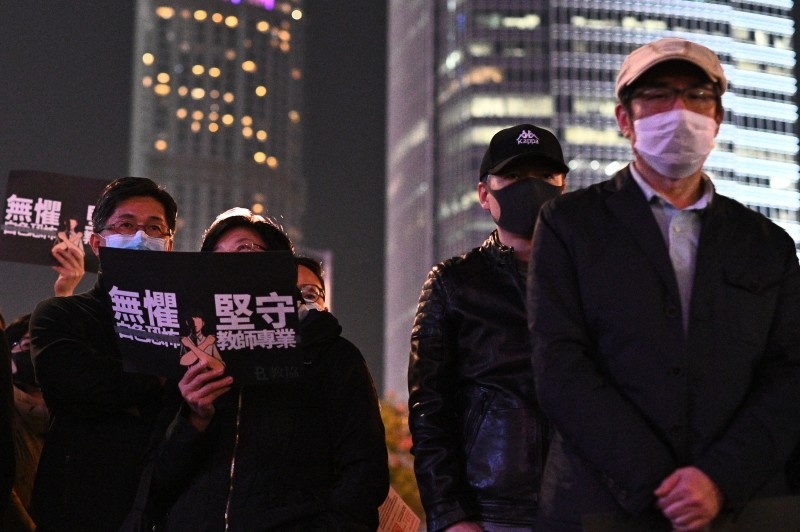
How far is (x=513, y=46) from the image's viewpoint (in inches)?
4215

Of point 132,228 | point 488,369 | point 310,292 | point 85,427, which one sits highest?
point 132,228

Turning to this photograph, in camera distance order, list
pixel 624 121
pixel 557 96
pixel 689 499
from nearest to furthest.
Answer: pixel 689 499, pixel 624 121, pixel 557 96

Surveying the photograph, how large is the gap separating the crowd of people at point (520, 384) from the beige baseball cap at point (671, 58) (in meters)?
0.01

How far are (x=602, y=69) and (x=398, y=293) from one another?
113 ft

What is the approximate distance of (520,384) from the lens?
3.96m

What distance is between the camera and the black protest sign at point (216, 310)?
3693 mm

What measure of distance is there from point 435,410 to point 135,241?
5.07 ft

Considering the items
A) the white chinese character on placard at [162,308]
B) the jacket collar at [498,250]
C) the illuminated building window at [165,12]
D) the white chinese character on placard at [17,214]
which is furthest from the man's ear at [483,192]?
the illuminated building window at [165,12]

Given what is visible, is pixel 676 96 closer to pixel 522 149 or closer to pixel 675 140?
pixel 675 140

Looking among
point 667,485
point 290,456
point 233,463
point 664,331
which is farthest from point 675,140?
point 233,463

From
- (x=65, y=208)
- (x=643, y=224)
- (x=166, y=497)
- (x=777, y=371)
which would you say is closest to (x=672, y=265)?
(x=643, y=224)

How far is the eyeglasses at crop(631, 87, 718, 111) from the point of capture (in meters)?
3.17

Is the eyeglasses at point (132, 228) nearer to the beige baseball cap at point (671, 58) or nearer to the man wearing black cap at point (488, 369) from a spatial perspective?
the man wearing black cap at point (488, 369)

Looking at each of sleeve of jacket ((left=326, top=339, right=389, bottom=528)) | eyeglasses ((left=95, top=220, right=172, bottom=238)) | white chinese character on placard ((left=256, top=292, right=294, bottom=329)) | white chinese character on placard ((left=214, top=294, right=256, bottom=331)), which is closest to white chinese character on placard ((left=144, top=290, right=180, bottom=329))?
white chinese character on placard ((left=214, top=294, right=256, bottom=331))
